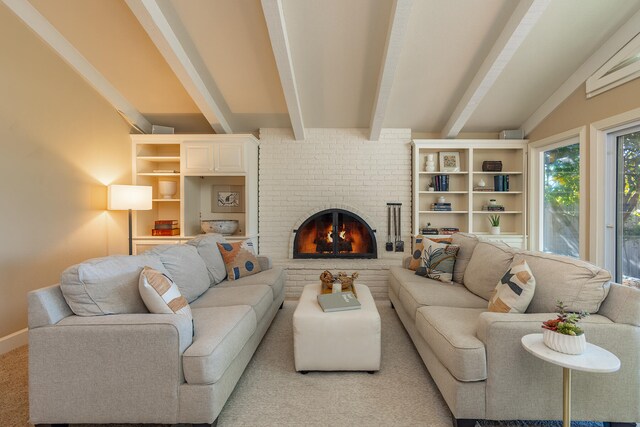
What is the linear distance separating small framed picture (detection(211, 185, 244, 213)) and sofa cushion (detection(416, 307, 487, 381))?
3195 mm

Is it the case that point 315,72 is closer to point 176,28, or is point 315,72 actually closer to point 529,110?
point 176,28

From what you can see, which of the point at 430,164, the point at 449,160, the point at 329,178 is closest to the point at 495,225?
the point at 449,160

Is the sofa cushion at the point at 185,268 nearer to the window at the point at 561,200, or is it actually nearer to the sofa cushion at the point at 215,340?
the sofa cushion at the point at 215,340

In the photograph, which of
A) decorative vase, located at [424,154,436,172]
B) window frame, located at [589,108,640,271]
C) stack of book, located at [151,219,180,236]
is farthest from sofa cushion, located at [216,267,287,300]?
window frame, located at [589,108,640,271]

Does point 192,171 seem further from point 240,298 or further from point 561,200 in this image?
point 561,200

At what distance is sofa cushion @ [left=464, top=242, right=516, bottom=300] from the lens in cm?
235

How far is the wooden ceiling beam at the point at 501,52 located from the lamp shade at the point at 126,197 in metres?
3.90

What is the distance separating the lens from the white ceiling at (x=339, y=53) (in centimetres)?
Result: 273

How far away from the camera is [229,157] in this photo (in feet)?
13.5

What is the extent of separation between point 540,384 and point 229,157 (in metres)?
3.80

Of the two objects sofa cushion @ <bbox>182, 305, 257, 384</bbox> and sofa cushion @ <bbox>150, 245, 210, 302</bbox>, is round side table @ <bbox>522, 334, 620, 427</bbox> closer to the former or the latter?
sofa cushion @ <bbox>182, 305, 257, 384</bbox>

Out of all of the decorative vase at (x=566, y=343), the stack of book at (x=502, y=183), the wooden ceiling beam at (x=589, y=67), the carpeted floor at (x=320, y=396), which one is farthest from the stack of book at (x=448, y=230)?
the decorative vase at (x=566, y=343)

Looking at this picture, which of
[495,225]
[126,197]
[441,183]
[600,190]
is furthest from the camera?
[441,183]

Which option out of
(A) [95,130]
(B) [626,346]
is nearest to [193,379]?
(B) [626,346]
